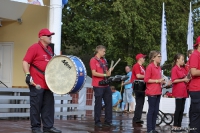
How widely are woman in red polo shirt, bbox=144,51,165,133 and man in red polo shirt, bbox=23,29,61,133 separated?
2105mm

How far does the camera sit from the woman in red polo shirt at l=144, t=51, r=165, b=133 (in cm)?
937

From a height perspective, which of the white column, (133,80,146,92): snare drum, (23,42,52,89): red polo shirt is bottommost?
(133,80,146,92): snare drum

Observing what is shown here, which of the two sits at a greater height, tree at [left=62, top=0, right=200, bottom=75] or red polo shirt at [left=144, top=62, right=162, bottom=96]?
tree at [left=62, top=0, right=200, bottom=75]

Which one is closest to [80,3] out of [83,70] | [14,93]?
[14,93]

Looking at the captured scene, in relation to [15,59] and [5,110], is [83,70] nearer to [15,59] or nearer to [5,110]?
[5,110]

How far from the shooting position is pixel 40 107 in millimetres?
8469

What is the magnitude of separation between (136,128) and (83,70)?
9.92 feet

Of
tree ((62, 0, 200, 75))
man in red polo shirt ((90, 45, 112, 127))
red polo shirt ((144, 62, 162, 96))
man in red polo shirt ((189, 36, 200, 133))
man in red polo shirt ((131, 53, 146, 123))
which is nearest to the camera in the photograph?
man in red polo shirt ((189, 36, 200, 133))

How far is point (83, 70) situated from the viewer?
8523 millimetres

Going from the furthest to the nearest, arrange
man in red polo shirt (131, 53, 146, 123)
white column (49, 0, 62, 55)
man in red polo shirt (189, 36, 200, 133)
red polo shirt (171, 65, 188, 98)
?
white column (49, 0, 62, 55), man in red polo shirt (131, 53, 146, 123), red polo shirt (171, 65, 188, 98), man in red polo shirt (189, 36, 200, 133)

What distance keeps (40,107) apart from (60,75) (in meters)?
0.71

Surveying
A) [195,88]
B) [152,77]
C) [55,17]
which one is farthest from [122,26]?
[195,88]

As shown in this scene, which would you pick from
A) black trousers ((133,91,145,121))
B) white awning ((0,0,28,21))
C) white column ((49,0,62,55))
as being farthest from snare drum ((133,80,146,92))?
white awning ((0,0,28,21))

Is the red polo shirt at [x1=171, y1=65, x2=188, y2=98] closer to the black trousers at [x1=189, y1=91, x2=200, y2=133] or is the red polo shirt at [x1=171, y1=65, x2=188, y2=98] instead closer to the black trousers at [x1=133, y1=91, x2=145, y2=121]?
the black trousers at [x1=133, y1=91, x2=145, y2=121]
